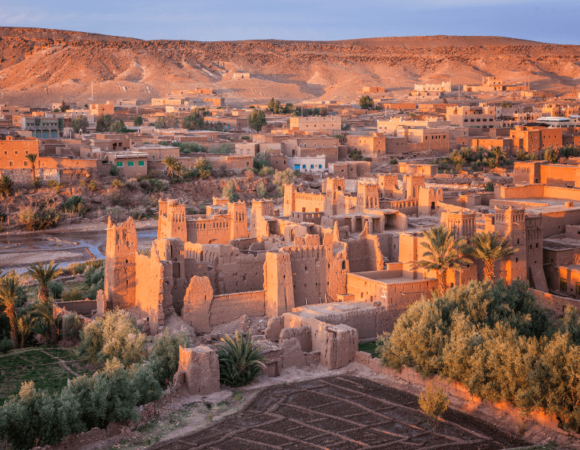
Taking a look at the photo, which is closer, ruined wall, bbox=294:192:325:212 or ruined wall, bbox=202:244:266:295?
ruined wall, bbox=202:244:266:295

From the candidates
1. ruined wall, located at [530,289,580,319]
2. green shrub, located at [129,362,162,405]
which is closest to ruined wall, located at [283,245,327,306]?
ruined wall, located at [530,289,580,319]

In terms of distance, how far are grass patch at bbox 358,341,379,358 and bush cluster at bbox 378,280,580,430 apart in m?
0.31

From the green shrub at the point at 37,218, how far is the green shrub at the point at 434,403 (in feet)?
111

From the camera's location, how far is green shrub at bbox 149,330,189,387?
18.2 m

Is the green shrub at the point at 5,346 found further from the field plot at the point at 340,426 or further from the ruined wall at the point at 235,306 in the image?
the field plot at the point at 340,426

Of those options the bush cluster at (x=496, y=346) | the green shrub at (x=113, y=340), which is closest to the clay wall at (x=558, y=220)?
the bush cluster at (x=496, y=346)

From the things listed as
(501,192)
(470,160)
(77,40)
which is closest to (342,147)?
(470,160)

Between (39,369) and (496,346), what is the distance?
10983 millimetres

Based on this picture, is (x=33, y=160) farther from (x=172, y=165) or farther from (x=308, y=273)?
(x=308, y=273)

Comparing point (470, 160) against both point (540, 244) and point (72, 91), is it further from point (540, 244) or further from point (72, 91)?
point (72, 91)

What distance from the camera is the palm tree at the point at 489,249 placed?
22516mm

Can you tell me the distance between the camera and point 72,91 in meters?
110

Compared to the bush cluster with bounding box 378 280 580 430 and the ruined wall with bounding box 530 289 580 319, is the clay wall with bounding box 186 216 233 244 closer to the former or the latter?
the bush cluster with bounding box 378 280 580 430

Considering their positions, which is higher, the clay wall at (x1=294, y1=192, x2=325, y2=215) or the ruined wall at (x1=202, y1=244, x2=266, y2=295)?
the clay wall at (x1=294, y1=192, x2=325, y2=215)
